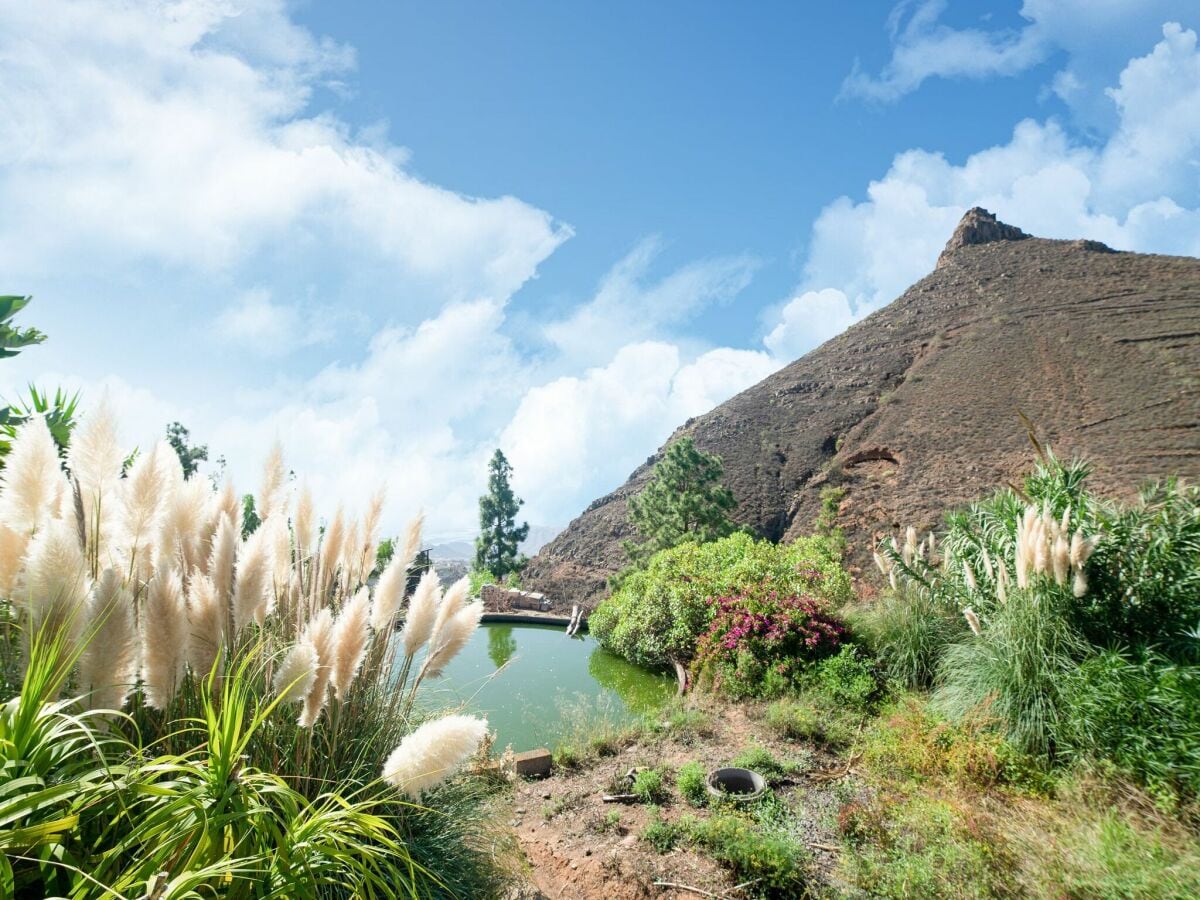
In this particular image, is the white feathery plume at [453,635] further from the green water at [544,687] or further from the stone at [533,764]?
the stone at [533,764]

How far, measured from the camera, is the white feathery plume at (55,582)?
1425 mm

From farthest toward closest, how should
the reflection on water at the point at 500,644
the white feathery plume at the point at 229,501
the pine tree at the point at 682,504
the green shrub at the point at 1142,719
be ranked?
the pine tree at the point at 682,504, the reflection on water at the point at 500,644, the green shrub at the point at 1142,719, the white feathery plume at the point at 229,501

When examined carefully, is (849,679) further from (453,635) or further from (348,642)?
(348,642)

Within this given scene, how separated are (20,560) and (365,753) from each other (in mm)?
1284

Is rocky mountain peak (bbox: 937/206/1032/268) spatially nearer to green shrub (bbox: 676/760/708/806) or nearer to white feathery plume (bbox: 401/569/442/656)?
green shrub (bbox: 676/760/708/806)

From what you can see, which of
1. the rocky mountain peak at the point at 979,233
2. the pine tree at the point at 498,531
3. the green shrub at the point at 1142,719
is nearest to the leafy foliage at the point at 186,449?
the pine tree at the point at 498,531

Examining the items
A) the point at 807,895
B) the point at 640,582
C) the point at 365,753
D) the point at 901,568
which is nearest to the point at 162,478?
the point at 365,753

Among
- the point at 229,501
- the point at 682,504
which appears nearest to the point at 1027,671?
the point at 229,501

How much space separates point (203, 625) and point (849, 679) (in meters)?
7.18

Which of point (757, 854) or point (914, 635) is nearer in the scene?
point (757, 854)

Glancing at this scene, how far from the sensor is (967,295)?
109ft

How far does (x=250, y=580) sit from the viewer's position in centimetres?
176

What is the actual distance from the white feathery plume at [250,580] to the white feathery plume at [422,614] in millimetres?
555

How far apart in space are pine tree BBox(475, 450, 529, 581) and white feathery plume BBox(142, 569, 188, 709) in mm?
24561
